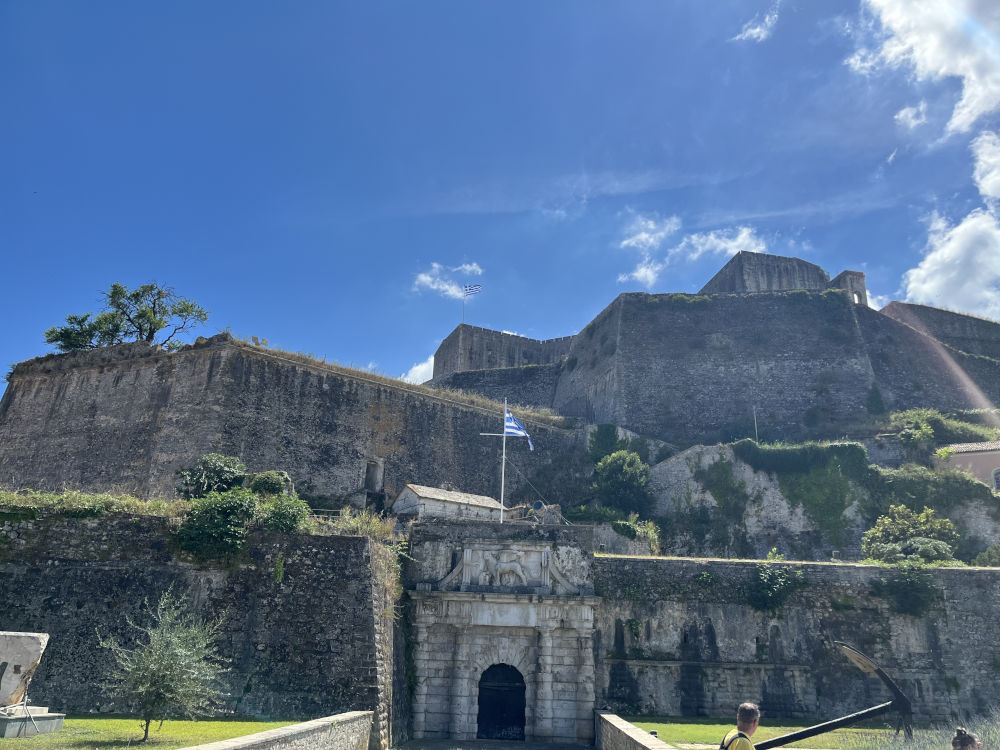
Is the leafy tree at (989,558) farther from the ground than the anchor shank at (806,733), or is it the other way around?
the leafy tree at (989,558)

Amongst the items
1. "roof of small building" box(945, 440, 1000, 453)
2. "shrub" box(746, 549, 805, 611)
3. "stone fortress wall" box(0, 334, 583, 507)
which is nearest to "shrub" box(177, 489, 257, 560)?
"stone fortress wall" box(0, 334, 583, 507)

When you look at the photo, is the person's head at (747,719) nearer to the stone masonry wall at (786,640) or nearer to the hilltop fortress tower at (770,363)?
the stone masonry wall at (786,640)

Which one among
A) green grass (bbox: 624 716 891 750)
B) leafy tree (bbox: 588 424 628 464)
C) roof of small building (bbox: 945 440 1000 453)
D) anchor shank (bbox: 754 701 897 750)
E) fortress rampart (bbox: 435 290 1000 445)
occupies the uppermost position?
fortress rampart (bbox: 435 290 1000 445)

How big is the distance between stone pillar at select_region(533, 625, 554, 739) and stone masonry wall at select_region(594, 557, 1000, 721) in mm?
1415

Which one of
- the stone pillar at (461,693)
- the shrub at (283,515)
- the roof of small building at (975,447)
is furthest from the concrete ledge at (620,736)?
the roof of small building at (975,447)

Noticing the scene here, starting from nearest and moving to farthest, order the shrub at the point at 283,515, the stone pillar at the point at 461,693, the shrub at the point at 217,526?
the shrub at the point at 217,526, the shrub at the point at 283,515, the stone pillar at the point at 461,693

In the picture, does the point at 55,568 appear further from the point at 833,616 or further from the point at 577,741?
the point at 833,616

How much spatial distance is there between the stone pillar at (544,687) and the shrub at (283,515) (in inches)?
283

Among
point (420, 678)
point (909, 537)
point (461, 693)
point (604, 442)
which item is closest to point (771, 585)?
point (909, 537)

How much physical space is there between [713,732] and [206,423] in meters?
19.2

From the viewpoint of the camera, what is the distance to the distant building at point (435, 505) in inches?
945

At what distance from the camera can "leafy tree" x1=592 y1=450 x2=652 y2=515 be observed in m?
31.7

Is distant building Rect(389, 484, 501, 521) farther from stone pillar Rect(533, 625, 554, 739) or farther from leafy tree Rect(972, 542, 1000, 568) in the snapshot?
leafy tree Rect(972, 542, 1000, 568)

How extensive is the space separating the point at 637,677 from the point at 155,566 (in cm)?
1271
